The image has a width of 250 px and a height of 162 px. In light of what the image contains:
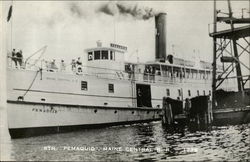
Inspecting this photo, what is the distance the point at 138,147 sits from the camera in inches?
369

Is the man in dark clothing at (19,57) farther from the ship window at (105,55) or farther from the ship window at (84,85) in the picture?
the ship window at (105,55)

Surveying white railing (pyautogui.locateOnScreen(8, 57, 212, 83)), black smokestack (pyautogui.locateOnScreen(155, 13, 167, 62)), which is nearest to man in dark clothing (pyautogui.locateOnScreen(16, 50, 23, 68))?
white railing (pyautogui.locateOnScreen(8, 57, 212, 83))

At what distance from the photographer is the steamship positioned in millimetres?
12344

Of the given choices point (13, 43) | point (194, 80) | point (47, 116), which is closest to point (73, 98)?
point (47, 116)

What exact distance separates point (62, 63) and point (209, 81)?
10510mm

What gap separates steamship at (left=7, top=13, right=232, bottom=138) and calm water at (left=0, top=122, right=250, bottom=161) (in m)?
1.69

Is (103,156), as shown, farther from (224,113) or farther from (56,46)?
(224,113)

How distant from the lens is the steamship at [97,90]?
40.5 feet

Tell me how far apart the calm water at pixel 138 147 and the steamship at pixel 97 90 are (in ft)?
5.54

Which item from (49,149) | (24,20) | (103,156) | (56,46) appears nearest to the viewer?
(103,156)

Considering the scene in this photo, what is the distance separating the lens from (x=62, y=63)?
13.5 m

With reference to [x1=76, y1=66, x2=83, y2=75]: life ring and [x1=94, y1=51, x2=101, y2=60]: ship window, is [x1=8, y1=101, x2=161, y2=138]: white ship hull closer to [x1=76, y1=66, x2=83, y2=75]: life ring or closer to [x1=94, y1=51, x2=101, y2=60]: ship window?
[x1=76, y1=66, x2=83, y2=75]: life ring

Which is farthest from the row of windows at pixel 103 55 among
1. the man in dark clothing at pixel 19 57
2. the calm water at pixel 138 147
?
the calm water at pixel 138 147

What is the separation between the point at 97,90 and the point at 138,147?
5562 millimetres
